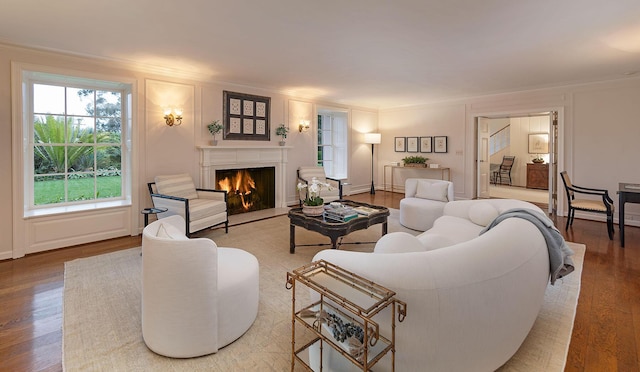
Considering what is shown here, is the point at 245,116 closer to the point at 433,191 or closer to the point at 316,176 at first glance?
the point at 316,176

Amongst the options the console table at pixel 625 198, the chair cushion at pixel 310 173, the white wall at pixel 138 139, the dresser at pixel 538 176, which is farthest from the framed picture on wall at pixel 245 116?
the dresser at pixel 538 176

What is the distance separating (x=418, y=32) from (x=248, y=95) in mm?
3415

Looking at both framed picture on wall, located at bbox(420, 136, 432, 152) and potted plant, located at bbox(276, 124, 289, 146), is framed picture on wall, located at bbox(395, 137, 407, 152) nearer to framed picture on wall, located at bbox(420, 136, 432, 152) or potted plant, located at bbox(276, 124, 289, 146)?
framed picture on wall, located at bbox(420, 136, 432, 152)

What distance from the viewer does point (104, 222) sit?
4.14 meters

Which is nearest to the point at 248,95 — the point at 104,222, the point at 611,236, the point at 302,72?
the point at 302,72

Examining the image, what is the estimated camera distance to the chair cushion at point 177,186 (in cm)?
427

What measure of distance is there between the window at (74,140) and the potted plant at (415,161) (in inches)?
232

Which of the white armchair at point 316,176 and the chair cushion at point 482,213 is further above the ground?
the white armchair at point 316,176

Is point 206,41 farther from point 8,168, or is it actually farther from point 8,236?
point 8,236

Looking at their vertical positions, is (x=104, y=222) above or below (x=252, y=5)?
below

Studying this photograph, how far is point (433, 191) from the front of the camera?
16.0 ft

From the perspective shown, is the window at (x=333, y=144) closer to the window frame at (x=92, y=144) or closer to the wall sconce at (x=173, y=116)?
the wall sconce at (x=173, y=116)

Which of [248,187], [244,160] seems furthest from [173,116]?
[248,187]

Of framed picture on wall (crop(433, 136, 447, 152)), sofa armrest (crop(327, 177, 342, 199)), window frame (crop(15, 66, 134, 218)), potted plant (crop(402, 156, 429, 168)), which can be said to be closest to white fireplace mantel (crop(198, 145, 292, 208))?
sofa armrest (crop(327, 177, 342, 199))
